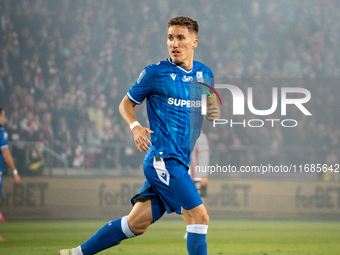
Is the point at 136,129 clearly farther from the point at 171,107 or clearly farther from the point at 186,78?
the point at 186,78

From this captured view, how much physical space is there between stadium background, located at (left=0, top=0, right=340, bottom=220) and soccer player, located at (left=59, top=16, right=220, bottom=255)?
6316 mm

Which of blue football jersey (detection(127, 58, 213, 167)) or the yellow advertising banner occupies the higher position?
blue football jersey (detection(127, 58, 213, 167))

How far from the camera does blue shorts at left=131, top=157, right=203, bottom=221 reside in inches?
129

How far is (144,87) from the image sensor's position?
3473mm

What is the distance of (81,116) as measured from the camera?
37.8 ft

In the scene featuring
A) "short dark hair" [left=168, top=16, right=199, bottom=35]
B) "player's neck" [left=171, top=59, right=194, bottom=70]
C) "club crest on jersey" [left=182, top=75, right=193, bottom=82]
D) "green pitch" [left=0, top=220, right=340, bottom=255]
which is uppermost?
"short dark hair" [left=168, top=16, right=199, bottom=35]

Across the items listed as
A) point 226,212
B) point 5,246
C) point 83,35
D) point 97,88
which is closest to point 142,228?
point 5,246

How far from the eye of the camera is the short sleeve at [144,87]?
11.4ft

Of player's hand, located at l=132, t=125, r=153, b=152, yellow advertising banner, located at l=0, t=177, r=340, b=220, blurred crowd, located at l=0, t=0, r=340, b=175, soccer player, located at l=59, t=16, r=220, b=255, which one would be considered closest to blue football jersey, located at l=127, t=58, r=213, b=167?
soccer player, located at l=59, t=16, r=220, b=255

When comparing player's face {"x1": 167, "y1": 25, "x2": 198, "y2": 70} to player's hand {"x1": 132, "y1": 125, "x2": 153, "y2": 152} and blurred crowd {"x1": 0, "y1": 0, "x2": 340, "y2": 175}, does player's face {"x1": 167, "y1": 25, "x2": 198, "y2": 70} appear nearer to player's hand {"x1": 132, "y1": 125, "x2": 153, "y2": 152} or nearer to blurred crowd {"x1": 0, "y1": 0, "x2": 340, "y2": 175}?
player's hand {"x1": 132, "y1": 125, "x2": 153, "y2": 152}

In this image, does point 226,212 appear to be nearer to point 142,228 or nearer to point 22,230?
point 22,230

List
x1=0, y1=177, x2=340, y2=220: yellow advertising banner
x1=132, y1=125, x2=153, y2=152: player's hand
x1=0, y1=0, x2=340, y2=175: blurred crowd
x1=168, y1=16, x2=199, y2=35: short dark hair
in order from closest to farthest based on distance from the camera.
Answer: x1=132, y1=125, x2=153, y2=152: player's hand, x1=168, y1=16, x2=199, y2=35: short dark hair, x1=0, y1=177, x2=340, y2=220: yellow advertising banner, x1=0, y1=0, x2=340, y2=175: blurred crowd

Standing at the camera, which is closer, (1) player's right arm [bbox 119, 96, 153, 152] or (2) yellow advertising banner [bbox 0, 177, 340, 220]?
(1) player's right arm [bbox 119, 96, 153, 152]

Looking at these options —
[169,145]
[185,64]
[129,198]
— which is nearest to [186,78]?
[185,64]
